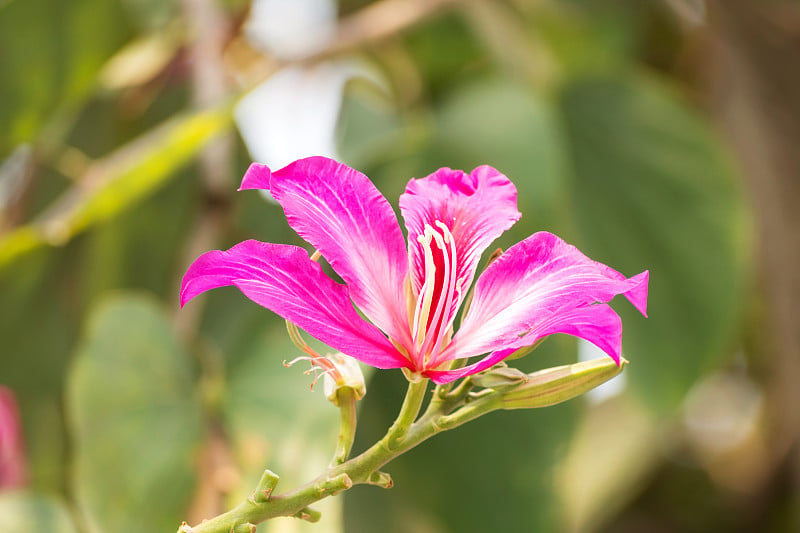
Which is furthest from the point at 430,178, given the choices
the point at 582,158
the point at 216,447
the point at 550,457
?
the point at 582,158

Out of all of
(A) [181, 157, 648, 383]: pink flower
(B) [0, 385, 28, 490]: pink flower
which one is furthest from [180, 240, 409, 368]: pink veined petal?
(B) [0, 385, 28, 490]: pink flower

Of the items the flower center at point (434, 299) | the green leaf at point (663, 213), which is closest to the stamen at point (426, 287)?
the flower center at point (434, 299)

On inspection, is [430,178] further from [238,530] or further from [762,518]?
[762,518]

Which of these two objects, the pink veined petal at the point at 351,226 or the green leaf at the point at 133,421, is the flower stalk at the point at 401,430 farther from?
the green leaf at the point at 133,421

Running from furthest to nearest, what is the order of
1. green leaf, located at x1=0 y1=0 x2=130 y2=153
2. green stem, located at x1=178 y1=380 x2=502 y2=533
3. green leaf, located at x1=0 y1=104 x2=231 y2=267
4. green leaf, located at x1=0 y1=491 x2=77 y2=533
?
1. green leaf, located at x1=0 y1=0 x2=130 y2=153
2. green leaf, located at x1=0 y1=104 x2=231 y2=267
3. green leaf, located at x1=0 y1=491 x2=77 y2=533
4. green stem, located at x1=178 y1=380 x2=502 y2=533

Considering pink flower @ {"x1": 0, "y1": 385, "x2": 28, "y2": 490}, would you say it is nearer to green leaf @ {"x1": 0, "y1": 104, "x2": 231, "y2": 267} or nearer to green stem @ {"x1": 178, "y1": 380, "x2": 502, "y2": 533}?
green leaf @ {"x1": 0, "y1": 104, "x2": 231, "y2": 267}

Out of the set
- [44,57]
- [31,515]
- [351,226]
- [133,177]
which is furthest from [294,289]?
[44,57]
